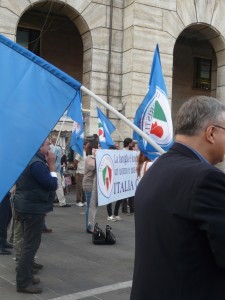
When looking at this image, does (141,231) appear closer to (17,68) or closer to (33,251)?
(17,68)

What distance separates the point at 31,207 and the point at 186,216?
3511 mm

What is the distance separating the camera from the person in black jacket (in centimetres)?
488

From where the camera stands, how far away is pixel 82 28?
1495cm

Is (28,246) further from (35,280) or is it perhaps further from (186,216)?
(186,216)

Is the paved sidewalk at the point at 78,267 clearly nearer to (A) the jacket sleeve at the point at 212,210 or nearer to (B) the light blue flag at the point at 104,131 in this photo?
(B) the light blue flag at the point at 104,131

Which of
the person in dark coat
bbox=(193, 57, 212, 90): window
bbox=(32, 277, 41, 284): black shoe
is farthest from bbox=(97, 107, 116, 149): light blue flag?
bbox=(193, 57, 212, 90): window

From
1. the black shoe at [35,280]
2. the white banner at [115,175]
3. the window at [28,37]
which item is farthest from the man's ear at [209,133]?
the window at [28,37]

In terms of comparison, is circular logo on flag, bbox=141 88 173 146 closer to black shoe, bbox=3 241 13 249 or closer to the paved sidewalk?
the paved sidewalk

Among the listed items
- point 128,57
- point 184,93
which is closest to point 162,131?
point 128,57

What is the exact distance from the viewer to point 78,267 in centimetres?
594

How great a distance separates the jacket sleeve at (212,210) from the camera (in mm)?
1641

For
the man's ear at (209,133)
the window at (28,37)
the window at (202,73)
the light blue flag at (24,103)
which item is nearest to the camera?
the man's ear at (209,133)

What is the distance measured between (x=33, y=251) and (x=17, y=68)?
2.25 metres

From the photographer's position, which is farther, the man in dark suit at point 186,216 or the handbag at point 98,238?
the handbag at point 98,238
